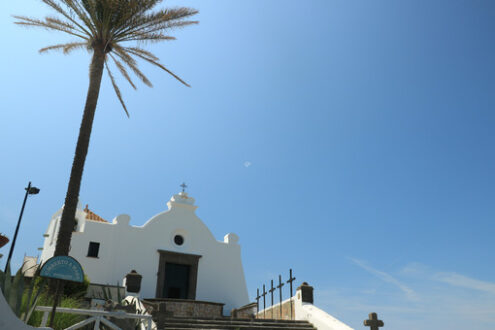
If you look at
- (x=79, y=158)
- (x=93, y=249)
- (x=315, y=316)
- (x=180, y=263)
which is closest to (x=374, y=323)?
(x=315, y=316)

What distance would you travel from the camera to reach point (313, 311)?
13.4 metres

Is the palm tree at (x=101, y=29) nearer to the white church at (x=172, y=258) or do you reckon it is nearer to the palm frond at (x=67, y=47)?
the palm frond at (x=67, y=47)

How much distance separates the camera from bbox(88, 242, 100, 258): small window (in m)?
19.5

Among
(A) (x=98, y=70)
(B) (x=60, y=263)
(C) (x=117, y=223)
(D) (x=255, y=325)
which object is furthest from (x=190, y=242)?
(B) (x=60, y=263)

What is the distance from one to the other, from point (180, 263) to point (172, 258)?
53 cm

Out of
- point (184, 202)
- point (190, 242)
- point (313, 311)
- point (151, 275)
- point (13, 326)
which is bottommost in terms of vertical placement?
point (13, 326)

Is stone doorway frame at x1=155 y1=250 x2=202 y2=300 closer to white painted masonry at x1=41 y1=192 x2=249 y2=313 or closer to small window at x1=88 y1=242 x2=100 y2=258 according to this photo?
white painted masonry at x1=41 y1=192 x2=249 y2=313

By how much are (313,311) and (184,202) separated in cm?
1213

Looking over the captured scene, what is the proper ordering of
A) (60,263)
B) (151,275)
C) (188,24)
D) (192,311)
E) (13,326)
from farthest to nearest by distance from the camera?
(151,275) → (192,311) → (188,24) → (60,263) → (13,326)

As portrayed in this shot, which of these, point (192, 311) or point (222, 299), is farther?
point (222, 299)

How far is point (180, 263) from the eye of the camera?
2130 cm

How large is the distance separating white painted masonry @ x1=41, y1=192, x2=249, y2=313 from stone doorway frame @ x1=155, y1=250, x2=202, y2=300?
24cm

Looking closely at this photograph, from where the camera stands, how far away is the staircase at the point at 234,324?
12.4 metres

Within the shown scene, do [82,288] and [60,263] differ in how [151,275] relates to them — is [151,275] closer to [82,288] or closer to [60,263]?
[82,288]
